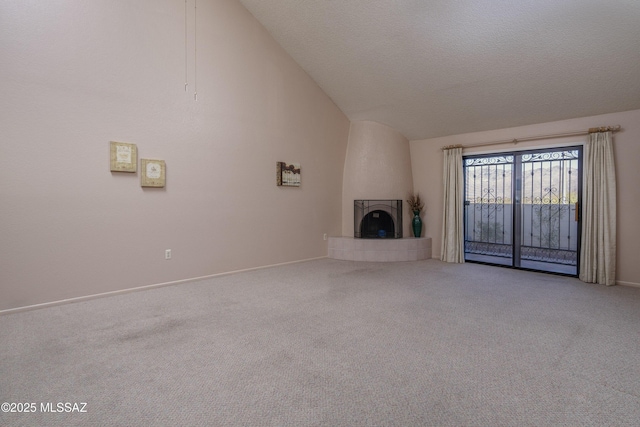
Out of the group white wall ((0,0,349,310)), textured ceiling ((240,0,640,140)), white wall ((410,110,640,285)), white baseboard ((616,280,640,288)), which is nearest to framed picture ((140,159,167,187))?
white wall ((0,0,349,310))

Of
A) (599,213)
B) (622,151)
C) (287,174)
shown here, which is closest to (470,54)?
(622,151)

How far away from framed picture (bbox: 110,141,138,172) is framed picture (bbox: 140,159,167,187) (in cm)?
11

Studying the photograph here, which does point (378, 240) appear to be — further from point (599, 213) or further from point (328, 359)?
point (328, 359)

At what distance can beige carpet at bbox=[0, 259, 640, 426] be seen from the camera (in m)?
1.61

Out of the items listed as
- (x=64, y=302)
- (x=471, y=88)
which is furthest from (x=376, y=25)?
(x=64, y=302)

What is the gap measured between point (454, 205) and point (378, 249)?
1579 mm

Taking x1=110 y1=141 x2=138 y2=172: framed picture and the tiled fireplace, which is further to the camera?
the tiled fireplace

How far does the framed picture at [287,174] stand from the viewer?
5.23 m

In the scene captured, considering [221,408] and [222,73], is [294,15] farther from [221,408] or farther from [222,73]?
[221,408]

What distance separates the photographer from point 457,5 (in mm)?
3557

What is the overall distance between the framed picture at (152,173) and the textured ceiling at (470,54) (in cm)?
274

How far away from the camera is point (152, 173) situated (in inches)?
152

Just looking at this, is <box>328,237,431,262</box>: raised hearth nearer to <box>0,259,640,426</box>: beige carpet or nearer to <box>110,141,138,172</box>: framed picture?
<box>0,259,640,426</box>: beige carpet

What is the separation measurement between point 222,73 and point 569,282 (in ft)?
18.4
